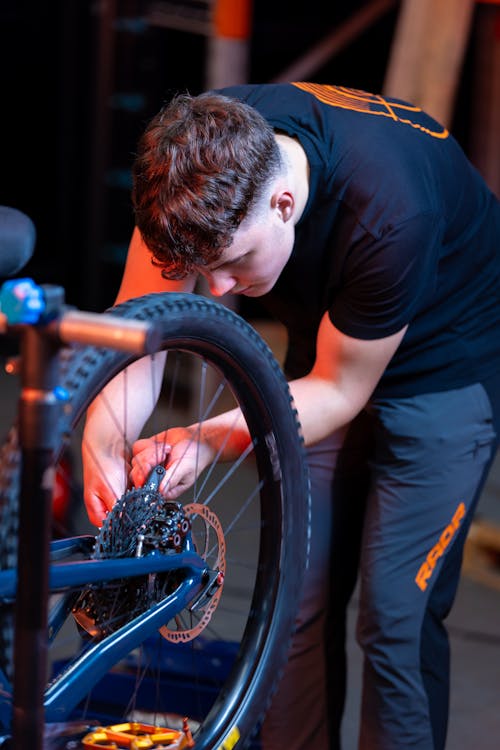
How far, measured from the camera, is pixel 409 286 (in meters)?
1.55

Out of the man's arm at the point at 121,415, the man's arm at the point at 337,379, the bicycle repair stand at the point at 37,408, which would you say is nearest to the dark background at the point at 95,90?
the man's arm at the point at 121,415

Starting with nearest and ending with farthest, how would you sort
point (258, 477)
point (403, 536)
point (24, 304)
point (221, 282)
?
point (24, 304)
point (221, 282)
point (258, 477)
point (403, 536)

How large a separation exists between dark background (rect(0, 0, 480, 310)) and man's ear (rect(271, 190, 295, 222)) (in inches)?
131

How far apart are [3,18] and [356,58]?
1.54 meters

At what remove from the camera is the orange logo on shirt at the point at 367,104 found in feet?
5.41

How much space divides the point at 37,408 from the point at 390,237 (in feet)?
2.18

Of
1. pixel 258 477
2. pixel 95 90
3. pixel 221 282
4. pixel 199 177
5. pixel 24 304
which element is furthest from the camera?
pixel 95 90

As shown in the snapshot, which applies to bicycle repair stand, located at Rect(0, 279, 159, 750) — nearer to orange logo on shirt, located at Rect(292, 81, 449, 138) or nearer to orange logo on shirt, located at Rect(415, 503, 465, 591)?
orange logo on shirt, located at Rect(292, 81, 449, 138)

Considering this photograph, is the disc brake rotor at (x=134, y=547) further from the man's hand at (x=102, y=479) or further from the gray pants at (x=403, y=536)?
the gray pants at (x=403, y=536)

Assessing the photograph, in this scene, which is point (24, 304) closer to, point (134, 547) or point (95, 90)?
point (134, 547)

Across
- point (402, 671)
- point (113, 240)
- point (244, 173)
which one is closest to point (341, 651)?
point (402, 671)

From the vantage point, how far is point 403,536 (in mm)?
1783

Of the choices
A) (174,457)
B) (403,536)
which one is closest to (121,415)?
(174,457)

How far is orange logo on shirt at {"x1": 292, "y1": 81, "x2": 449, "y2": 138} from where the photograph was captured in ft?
5.41
